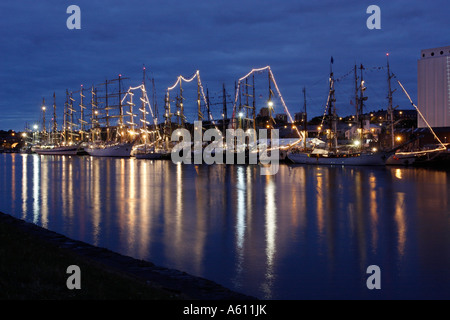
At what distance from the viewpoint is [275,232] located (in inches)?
700

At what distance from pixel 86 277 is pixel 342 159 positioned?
6515cm

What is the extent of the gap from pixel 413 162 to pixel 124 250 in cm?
5915

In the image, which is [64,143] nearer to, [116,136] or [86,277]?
[116,136]

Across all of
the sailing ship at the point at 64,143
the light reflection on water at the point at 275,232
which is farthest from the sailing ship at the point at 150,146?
the light reflection on water at the point at 275,232

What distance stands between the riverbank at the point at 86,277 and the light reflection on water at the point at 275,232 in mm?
1702

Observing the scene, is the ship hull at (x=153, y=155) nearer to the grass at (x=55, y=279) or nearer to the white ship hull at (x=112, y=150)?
the white ship hull at (x=112, y=150)

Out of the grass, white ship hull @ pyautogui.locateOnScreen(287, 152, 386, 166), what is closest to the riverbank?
the grass

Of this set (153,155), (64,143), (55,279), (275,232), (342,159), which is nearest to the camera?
(55,279)

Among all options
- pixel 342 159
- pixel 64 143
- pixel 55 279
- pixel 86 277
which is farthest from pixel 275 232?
pixel 64 143

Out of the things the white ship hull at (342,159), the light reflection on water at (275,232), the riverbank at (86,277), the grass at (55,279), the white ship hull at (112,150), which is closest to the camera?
the grass at (55,279)

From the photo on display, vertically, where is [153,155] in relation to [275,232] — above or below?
above

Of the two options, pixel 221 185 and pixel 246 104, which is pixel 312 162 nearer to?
pixel 246 104

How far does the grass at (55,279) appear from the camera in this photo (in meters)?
7.91
